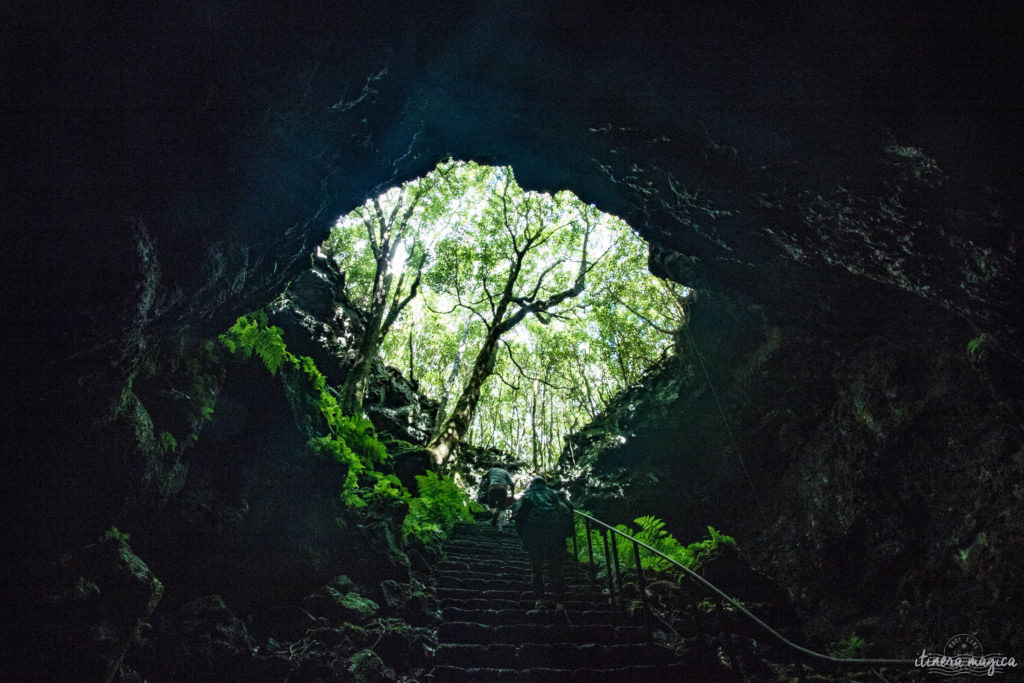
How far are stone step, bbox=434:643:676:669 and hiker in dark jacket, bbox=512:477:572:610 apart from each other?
1105 mm

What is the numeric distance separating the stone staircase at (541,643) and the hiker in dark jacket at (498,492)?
145 inches

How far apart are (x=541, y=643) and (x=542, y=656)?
0.80 ft

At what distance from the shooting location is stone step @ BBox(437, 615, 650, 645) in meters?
4.23

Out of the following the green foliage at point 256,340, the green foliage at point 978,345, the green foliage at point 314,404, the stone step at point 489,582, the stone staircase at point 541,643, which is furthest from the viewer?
the stone step at point 489,582

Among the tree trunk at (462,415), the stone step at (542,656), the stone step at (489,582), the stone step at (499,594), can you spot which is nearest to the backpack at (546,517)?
the stone step at (489,582)

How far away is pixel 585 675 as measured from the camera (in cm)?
359

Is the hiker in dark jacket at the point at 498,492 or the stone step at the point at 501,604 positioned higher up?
the hiker in dark jacket at the point at 498,492

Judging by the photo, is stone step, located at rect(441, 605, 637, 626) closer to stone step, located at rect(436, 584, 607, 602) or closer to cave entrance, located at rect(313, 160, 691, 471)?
stone step, located at rect(436, 584, 607, 602)

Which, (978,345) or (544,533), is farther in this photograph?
(544,533)

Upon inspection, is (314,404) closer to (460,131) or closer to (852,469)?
(460,131)

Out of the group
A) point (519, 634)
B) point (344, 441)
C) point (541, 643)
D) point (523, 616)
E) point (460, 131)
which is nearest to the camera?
point (541, 643)

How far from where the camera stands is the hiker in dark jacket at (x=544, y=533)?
5.27 meters

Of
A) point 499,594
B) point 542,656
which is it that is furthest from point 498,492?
point 542,656

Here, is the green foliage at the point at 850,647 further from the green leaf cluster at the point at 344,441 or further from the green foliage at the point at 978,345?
the green leaf cluster at the point at 344,441
